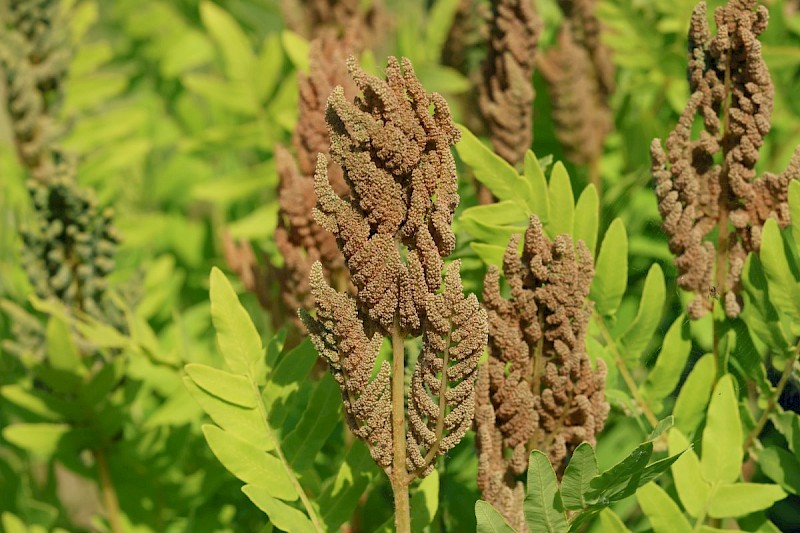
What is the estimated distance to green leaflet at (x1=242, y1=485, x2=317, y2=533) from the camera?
775 mm

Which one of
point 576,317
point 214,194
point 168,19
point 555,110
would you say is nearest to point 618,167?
point 555,110

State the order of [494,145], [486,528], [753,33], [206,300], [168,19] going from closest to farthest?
[486,528] → [753,33] → [494,145] → [206,300] → [168,19]

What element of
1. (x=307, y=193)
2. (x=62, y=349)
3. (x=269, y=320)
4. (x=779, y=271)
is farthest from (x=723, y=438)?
(x=62, y=349)

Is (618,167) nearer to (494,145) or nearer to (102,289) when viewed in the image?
(494,145)

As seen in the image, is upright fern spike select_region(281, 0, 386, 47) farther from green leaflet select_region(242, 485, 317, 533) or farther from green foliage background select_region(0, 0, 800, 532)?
green leaflet select_region(242, 485, 317, 533)

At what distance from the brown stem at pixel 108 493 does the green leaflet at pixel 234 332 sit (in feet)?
1.52

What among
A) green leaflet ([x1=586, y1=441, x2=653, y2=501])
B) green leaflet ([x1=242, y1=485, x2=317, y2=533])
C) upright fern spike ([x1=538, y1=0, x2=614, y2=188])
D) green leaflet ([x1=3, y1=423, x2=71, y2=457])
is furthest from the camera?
upright fern spike ([x1=538, y1=0, x2=614, y2=188])

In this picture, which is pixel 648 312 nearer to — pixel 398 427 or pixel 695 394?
pixel 695 394

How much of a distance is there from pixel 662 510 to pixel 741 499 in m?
0.08

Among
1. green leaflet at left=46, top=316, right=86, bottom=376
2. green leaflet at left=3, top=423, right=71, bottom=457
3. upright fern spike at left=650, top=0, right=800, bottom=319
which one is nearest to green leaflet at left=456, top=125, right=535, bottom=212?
upright fern spike at left=650, top=0, right=800, bottom=319

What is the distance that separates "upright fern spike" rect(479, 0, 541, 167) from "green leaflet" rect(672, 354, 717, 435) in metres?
0.40

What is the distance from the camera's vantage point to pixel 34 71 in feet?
4.88

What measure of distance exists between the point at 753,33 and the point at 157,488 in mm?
914

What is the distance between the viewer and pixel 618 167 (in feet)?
5.36
